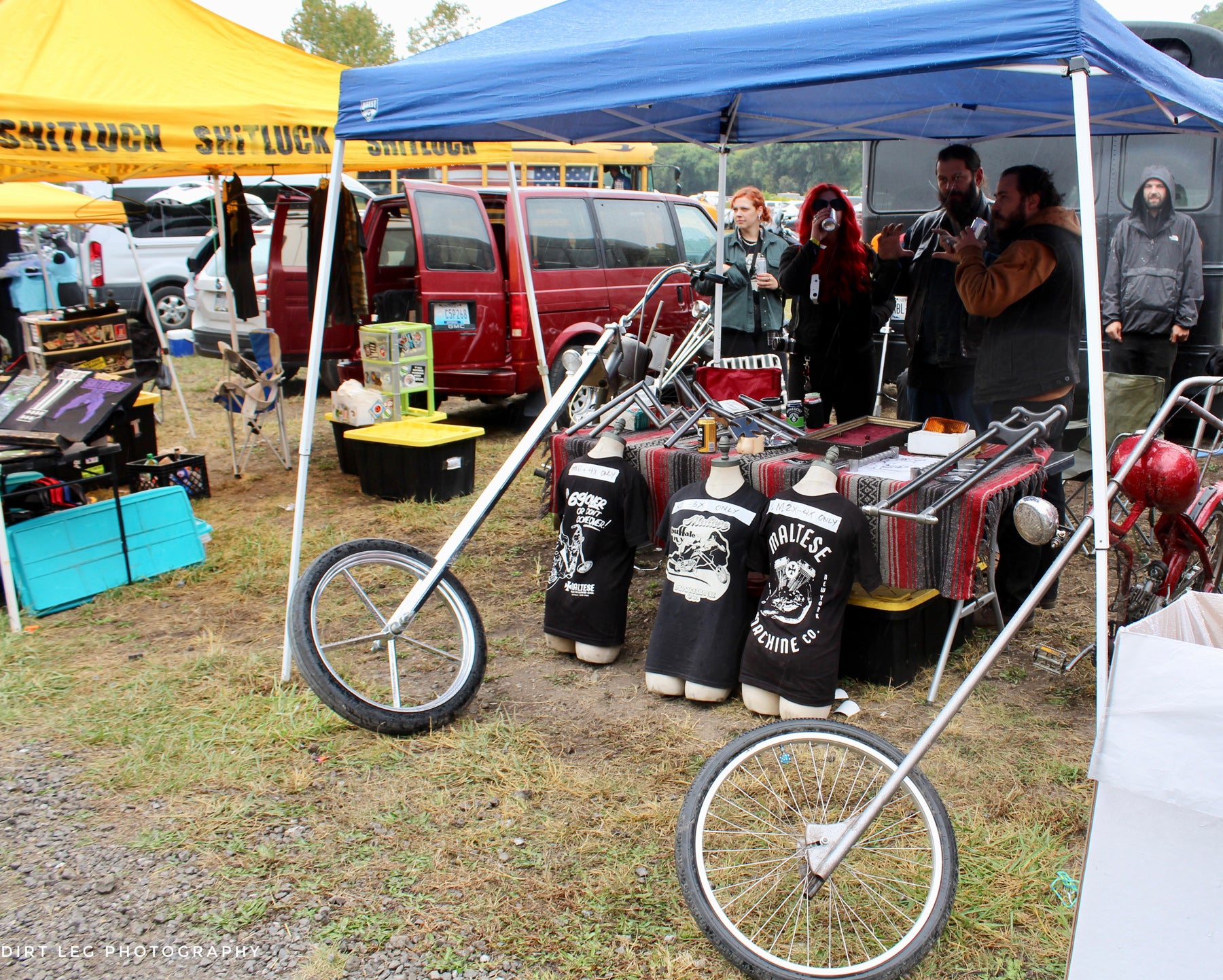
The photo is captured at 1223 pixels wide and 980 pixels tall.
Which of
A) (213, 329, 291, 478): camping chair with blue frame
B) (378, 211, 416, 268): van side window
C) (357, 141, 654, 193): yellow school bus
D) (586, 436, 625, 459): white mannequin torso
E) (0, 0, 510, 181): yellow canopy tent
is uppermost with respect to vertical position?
(357, 141, 654, 193): yellow school bus

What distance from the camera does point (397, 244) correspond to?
7840 mm

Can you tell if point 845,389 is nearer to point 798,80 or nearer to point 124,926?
point 798,80

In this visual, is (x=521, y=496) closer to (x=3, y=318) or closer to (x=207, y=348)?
(x=207, y=348)

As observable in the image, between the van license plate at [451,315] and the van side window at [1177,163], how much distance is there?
4.74m

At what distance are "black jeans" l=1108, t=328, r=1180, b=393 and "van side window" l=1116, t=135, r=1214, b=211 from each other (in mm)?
969

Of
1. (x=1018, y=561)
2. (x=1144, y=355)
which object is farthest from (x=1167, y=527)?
(x=1144, y=355)

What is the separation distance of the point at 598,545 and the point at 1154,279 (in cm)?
435

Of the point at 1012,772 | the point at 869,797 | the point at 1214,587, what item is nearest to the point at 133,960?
the point at 869,797

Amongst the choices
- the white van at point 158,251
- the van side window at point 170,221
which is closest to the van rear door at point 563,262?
the white van at point 158,251

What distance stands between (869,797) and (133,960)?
2.01m

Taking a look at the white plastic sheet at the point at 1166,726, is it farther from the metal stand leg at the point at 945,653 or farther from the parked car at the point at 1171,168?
the parked car at the point at 1171,168

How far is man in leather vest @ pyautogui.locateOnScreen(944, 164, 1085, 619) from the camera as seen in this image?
3.72 meters

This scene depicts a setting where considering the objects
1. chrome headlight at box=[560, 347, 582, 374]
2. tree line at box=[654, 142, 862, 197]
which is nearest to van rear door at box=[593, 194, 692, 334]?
chrome headlight at box=[560, 347, 582, 374]

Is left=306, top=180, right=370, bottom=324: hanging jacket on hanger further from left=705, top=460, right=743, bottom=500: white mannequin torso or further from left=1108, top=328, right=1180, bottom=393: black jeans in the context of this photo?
left=1108, top=328, right=1180, bottom=393: black jeans
